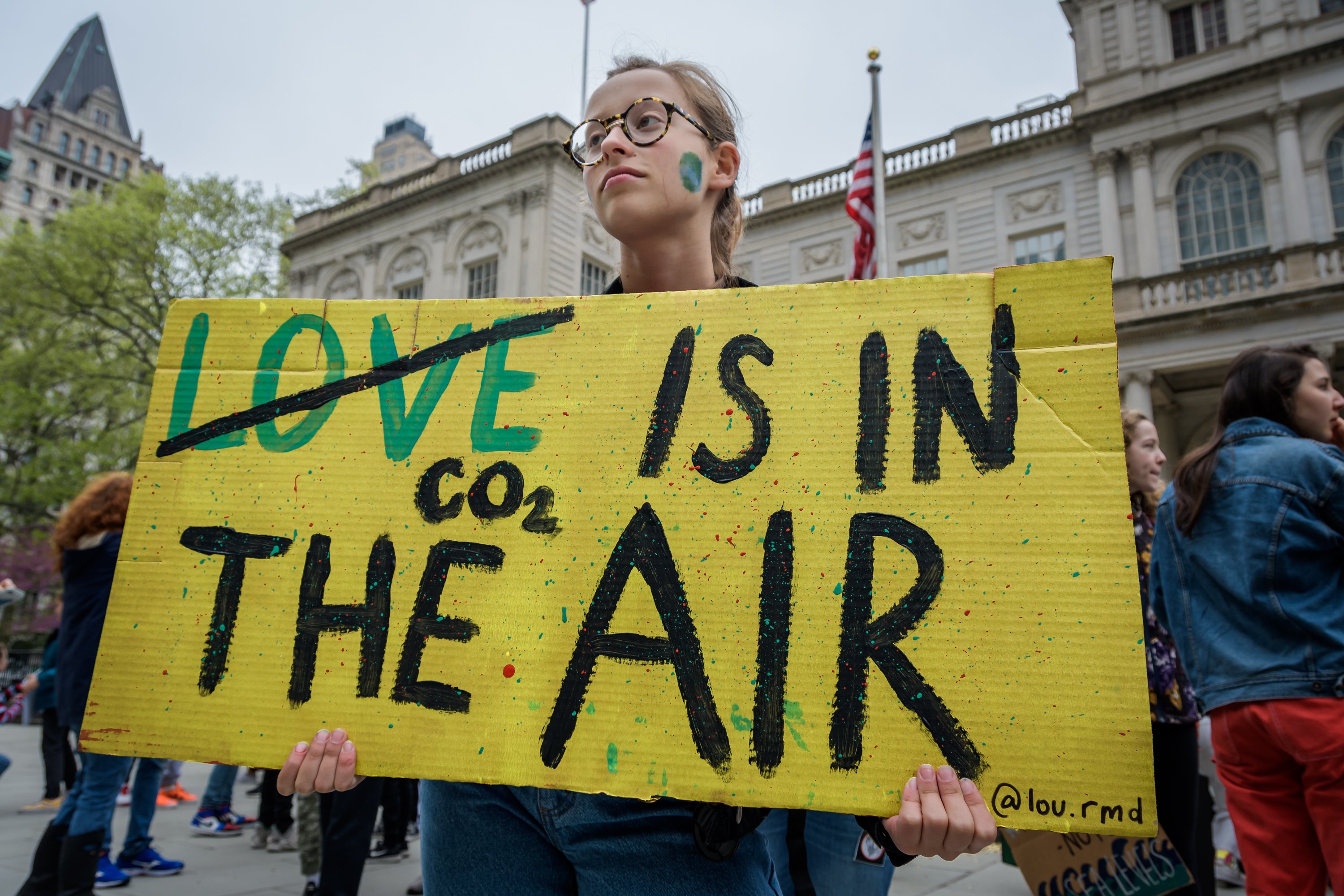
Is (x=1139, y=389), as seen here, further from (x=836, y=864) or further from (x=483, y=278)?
(x=836, y=864)

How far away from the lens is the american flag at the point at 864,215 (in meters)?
9.27

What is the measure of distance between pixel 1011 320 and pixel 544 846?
1025 millimetres

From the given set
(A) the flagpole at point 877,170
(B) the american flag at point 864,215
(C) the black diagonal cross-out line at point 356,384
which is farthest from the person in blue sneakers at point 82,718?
(B) the american flag at point 864,215

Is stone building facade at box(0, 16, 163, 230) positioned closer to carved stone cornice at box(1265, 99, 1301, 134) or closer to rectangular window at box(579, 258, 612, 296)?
rectangular window at box(579, 258, 612, 296)

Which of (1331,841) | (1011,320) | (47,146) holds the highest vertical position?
(47,146)

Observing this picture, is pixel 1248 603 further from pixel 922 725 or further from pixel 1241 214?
pixel 1241 214

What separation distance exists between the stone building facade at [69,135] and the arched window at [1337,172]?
67.9 metres

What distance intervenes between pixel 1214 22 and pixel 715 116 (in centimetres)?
2175

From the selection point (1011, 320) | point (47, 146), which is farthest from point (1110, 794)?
point (47, 146)

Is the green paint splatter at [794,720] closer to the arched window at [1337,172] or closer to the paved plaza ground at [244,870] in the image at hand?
the paved plaza ground at [244,870]

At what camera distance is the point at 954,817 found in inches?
39.1

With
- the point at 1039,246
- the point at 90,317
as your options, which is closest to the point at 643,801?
the point at 1039,246

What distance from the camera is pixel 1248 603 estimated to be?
2.21m

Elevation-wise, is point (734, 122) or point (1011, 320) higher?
point (734, 122)
